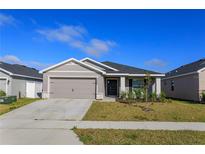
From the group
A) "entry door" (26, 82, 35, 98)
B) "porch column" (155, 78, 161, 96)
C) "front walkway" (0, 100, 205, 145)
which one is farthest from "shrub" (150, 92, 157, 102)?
"entry door" (26, 82, 35, 98)

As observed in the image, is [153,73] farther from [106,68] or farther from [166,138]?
[166,138]

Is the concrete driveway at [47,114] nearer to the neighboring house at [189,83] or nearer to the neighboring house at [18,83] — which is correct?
the neighboring house at [18,83]

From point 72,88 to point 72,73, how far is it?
1388 mm

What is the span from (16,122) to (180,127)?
7531mm

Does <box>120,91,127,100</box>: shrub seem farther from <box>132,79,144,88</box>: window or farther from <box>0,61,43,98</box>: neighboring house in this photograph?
<box>0,61,43,98</box>: neighboring house

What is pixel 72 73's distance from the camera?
2186 cm

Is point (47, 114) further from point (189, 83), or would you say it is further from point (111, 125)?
point (189, 83)

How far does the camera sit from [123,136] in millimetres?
8445

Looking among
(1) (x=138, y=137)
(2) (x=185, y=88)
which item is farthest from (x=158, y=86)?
(1) (x=138, y=137)

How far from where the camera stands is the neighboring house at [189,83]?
895 inches

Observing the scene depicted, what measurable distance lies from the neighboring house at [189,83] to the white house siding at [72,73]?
927 centimetres

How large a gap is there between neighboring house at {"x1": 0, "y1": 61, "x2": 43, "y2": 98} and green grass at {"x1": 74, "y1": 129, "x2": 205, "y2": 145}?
16468 mm
